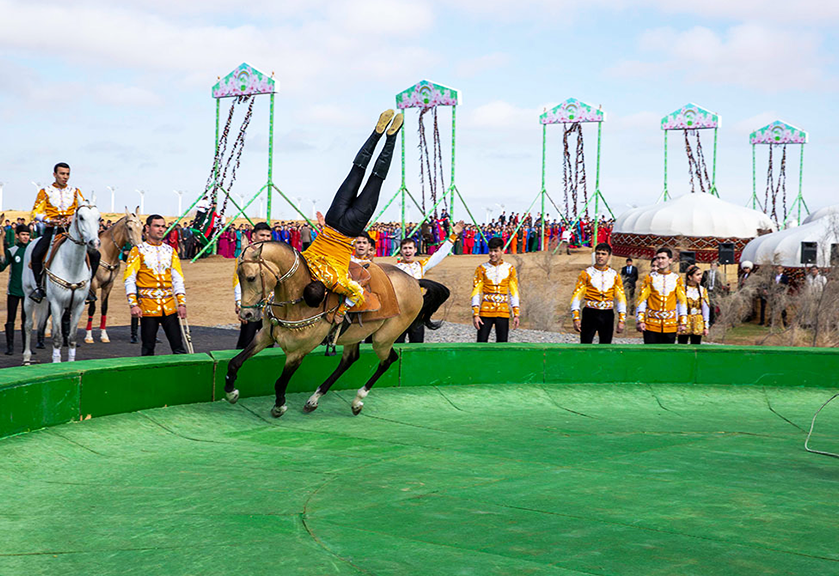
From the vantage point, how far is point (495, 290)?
1128 cm

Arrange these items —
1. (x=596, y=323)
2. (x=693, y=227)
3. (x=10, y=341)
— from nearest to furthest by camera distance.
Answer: (x=596, y=323)
(x=10, y=341)
(x=693, y=227)

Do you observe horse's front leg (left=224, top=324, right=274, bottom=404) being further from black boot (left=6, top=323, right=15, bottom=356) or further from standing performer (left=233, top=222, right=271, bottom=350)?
black boot (left=6, top=323, right=15, bottom=356)

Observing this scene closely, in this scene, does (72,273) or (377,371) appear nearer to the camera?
(377,371)

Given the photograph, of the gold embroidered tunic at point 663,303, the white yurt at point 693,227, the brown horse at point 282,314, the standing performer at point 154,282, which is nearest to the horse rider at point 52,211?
the standing performer at point 154,282

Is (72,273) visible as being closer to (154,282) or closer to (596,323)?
(154,282)

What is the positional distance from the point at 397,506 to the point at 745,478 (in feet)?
7.95

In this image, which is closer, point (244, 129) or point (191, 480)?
point (191, 480)

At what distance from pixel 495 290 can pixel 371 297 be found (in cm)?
386

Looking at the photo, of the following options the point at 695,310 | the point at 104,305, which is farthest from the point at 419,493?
the point at 104,305

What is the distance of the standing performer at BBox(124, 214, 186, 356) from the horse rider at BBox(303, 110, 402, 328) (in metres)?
2.29

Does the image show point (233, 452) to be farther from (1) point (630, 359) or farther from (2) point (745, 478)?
(1) point (630, 359)

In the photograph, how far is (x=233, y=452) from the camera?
6270mm

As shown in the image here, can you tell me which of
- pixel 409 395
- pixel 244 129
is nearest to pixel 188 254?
pixel 244 129

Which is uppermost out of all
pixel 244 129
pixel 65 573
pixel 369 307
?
pixel 244 129
